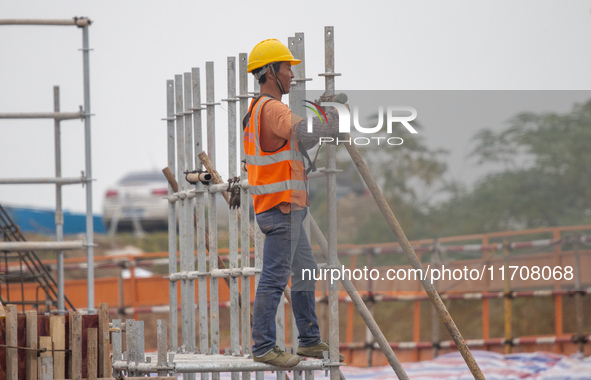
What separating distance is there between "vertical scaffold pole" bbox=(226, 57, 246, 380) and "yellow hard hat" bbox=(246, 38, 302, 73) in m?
1.61

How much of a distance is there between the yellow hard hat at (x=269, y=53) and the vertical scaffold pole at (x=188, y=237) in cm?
281

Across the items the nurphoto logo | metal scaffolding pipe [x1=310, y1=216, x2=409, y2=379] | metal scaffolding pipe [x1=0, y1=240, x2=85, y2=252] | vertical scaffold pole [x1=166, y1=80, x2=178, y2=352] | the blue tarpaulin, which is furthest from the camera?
the blue tarpaulin

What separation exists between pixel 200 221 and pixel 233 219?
962 millimetres

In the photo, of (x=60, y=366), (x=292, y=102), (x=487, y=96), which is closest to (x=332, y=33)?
(x=292, y=102)

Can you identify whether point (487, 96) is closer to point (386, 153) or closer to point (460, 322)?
point (386, 153)

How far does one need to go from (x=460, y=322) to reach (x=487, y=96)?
1119 centimetres

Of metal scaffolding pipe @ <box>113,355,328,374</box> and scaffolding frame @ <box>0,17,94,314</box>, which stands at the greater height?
scaffolding frame @ <box>0,17,94,314</box>

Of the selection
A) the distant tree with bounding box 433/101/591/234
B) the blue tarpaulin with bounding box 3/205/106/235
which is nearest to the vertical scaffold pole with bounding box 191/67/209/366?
the distant tree with bounding box 433/101/591/234

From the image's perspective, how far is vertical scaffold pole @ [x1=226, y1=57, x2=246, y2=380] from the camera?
31.0ft

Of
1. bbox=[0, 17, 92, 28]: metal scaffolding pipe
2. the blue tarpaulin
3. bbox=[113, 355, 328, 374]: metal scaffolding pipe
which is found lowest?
bbox=[113, 355, 328, 374]: metal scaffolding pipe

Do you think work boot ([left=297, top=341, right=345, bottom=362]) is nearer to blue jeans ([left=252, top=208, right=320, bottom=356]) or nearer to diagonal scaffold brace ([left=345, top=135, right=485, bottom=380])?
blue jeans ([left=252, top=208, right=320, bottom=356])

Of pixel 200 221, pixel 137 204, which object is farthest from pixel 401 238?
pixel 137 204

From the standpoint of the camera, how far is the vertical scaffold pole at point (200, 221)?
10180 mm

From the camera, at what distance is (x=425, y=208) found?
38.3 feet
